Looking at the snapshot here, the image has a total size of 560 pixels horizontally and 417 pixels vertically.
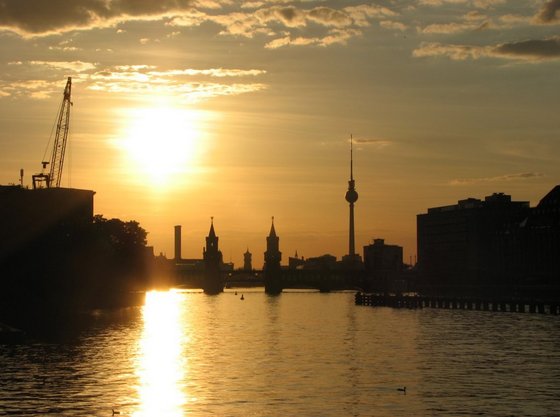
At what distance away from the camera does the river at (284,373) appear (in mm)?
69625

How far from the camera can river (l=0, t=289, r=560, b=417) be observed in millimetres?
69625

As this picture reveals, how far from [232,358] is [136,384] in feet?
80.0

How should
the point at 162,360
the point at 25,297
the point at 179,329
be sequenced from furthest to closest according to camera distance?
the point at 25,297
the point at 179,329
the point at 162,360

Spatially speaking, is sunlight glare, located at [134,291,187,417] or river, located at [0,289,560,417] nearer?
sunlight glare, located at [134,291,187,417]

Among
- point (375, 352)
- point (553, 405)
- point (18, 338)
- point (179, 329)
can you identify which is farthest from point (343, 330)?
point (553, 405)

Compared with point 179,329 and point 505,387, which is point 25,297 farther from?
point 505,387

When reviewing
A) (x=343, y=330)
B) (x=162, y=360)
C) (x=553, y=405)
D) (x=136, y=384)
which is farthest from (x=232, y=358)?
(x=343, y=330)

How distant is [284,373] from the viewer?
89.9m

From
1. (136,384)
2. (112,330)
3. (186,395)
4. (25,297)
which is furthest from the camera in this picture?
(25,297)

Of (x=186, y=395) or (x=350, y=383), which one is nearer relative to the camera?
(x=186, y=395)

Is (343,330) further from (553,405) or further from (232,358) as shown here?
(553,405)

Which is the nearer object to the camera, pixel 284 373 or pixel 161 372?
pixel 284 373

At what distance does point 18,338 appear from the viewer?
118250 millimetres

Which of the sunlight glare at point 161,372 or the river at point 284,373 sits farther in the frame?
the river at point 284,373
